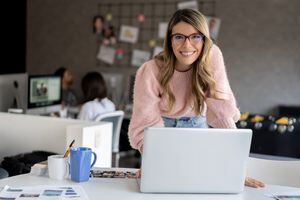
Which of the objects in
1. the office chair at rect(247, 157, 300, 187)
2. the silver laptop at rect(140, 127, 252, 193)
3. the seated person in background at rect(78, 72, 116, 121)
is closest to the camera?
the silver laptop at rect(140, 127, 252, 193)

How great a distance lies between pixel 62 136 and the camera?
3051 millimetres

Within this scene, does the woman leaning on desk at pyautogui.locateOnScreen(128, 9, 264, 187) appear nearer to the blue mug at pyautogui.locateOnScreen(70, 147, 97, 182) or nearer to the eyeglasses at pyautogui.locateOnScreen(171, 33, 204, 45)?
the eyeglasses at pyautogui.locateOnScreen(171, 33, 204, 45)

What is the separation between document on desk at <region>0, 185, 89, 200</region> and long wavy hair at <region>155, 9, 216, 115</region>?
503 mm

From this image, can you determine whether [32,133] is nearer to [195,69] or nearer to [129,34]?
A: [195,69]

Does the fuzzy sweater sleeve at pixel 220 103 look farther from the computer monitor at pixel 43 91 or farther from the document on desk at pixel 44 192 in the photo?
the computer monitor at pixel 43 91

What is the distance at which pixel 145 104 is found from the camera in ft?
6.09

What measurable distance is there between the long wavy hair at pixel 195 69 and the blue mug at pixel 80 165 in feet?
1.22

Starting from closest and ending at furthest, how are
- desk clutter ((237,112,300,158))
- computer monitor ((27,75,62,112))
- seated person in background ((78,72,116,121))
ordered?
1. desk clutter ((237,112,300,158))
2. seated person in background ((78,72,116,121))
3. computer monitor ((27,75,62,112))

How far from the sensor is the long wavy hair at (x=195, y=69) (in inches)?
72.1

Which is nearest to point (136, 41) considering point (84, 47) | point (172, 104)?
point (84, 47)

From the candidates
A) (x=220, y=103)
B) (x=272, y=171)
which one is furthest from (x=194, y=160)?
(x=272, y=171)

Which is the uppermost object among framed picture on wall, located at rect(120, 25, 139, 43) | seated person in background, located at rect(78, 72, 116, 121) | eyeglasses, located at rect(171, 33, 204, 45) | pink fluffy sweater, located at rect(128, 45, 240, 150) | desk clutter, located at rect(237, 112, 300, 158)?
framed picture on wall, located at rect(120, 25, 139, 43)

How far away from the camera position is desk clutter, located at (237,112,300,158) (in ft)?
13.4

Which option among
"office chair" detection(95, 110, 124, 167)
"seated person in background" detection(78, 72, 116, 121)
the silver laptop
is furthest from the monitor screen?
the silver laptop
